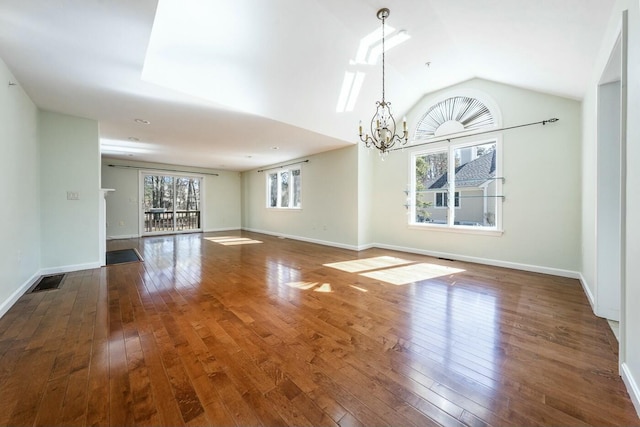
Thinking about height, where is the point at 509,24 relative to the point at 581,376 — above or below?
above

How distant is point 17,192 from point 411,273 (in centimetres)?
493

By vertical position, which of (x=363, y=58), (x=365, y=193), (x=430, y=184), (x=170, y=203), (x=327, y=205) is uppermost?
(x=363, y=58)

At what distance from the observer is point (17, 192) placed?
275 cm

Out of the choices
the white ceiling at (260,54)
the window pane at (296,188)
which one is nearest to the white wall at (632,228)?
the white ceiling at (260,54)

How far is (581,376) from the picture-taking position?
152 centimetres

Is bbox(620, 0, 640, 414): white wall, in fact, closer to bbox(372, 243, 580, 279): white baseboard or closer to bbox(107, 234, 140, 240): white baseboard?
bbox(372, 243, 580, 279): white baseboard

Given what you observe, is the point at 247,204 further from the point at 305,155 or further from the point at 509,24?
the point at 509,24

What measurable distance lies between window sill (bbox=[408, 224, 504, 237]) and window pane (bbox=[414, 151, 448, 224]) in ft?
0.43

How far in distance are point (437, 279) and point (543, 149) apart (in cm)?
252

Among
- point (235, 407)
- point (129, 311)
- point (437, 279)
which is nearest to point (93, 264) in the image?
point (129, 311)

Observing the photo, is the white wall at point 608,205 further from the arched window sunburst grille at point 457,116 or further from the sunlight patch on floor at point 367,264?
the sunlight patch on floor at point 367,264

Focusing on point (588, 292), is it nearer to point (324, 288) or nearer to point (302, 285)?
point (324, 288)

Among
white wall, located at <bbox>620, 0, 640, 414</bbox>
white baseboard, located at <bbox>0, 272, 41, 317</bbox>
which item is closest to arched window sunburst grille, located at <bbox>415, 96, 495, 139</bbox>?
white wall, located at <bbox>620, 0, 640, 414</bbox>

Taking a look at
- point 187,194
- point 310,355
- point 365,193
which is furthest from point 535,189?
point 187,194
